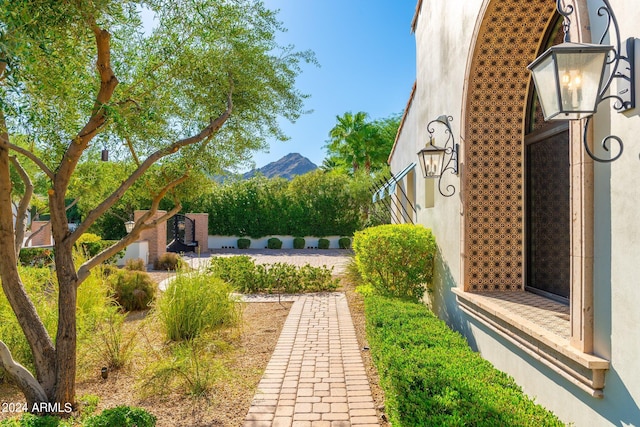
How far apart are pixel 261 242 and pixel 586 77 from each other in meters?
23.1

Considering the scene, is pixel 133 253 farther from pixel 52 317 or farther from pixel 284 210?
pixel 284 210

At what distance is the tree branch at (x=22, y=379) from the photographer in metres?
3.29

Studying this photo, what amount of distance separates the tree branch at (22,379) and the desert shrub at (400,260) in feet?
14.8

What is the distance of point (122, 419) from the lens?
2.93m

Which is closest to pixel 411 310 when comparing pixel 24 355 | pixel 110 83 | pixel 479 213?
pixel 479 213

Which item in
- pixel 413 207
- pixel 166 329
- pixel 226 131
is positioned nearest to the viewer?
pixel 226 131

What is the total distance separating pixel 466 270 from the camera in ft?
15.4

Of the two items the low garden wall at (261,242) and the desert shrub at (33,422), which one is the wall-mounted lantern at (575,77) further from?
the low garden wall at (261,242)

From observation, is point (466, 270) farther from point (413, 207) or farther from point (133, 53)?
point (133, 53)

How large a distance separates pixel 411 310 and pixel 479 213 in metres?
1.47

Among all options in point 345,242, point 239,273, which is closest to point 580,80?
point 239,273

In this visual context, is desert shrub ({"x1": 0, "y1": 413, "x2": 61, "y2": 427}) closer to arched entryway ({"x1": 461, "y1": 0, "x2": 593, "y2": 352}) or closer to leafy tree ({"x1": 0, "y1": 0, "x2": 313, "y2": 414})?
leafy tree ({"x1": 0, "y1": 0, "x2": 313, "y2": 414})

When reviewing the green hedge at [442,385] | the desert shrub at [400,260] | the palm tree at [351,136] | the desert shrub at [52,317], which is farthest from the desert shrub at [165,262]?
the palm tree at [351,136]

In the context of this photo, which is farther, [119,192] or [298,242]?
[298,242]
